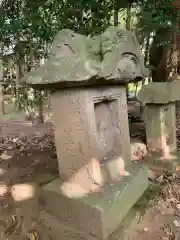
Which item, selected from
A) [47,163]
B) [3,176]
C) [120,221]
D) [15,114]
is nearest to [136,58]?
[120,221]

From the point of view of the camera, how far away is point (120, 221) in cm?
257

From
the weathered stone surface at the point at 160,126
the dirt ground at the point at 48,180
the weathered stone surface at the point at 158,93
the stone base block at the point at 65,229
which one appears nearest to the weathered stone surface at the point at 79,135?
the stone base block at the point at 65,229

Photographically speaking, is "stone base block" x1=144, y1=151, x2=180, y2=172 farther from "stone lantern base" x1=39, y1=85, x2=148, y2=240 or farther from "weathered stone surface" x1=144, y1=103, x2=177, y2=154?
"stone lantern base" x1=39, y1=85, x2=148, y2=240

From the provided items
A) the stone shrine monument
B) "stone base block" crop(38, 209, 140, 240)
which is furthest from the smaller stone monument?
"stone base block" crop(38, 209, 140, 240)

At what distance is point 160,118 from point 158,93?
393 mm

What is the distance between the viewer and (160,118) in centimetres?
385

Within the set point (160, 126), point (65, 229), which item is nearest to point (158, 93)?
point (160, 126)

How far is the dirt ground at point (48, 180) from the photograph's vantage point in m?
2.63

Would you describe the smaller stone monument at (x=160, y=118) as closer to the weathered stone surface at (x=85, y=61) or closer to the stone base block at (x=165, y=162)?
the stone base block at (x=165, y=162)

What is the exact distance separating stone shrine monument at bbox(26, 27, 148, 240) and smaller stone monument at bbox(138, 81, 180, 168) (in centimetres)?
105

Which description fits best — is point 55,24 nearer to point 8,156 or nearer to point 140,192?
point 8,156

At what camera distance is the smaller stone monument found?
12.4ft

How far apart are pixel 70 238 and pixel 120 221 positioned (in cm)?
54

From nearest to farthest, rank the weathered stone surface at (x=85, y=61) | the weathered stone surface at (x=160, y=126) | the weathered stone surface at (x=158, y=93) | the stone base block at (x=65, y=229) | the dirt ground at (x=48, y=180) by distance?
1. the weathered stone surface at (x=85, y=61)
2. the stone base block at (x=65, y=229)
3. the dirt ground at (x=48, y=180)
4. the weathered stone surface at (x=158, y=93)
5. the weathered stone surface at (x=160, y=126)
